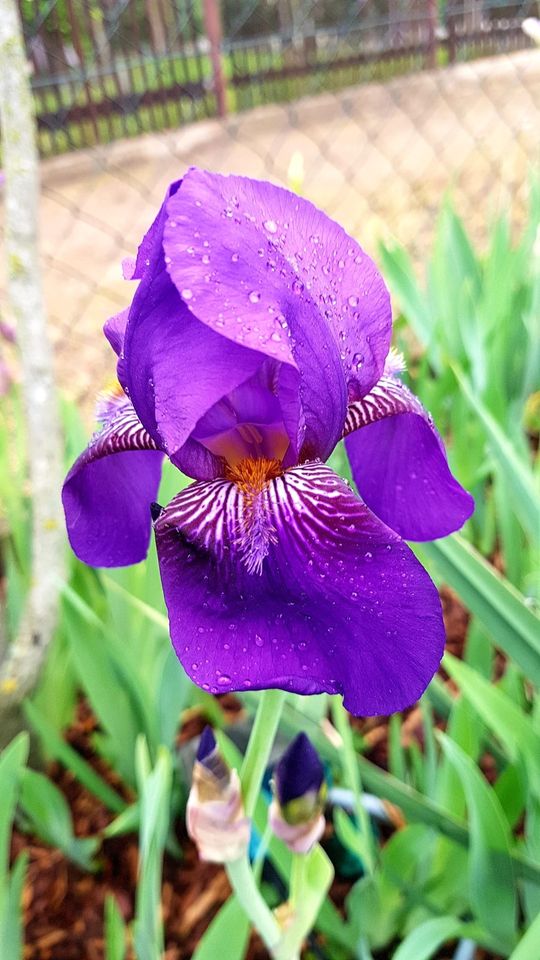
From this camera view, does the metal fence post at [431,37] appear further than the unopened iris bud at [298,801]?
Yes

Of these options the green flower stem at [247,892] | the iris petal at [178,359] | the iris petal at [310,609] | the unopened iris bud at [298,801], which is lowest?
the green flower stem at [247,892]

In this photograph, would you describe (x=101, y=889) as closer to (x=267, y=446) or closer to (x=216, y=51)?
(x=267, y=446)

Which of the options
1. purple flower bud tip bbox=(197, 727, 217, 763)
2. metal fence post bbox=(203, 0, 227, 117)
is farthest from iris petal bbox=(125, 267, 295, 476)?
metal fence post bbox=(203, 0, 227, 117)

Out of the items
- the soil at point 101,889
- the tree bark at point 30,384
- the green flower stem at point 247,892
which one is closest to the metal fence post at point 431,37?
the tree bark at point 30,384

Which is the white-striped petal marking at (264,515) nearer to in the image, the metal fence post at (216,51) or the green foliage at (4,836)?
the green foliage at (4,836)

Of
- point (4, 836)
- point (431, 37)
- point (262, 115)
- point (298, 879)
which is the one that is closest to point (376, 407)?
point (298, 879)

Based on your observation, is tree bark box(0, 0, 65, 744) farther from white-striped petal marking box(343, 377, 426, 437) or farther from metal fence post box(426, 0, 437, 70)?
metal fence post box(426, 0, 437, 70)
